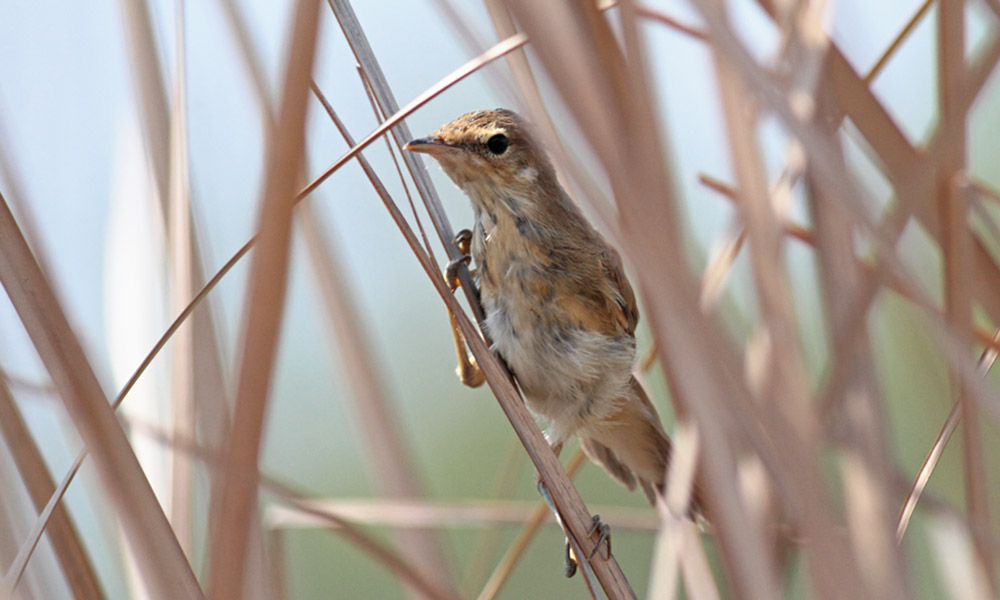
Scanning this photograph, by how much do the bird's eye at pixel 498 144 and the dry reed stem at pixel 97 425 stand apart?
1339mm

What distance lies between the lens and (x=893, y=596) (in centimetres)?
114

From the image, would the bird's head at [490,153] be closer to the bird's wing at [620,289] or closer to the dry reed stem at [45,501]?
the bird's wing at [620,289]

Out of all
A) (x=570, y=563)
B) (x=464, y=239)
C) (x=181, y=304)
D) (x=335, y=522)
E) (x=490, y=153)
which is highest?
(x=181, y=304)

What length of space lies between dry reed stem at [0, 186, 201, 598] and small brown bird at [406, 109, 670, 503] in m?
1.15

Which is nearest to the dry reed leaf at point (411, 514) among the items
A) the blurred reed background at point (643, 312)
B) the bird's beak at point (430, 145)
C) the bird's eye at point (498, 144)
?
the blurred reed background at point (643, 312)

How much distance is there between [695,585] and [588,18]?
1.01 m

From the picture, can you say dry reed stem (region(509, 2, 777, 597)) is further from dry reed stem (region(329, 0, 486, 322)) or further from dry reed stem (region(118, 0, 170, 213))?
dry reed stem (region(118, 0, 170, 213))

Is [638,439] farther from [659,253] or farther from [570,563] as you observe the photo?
[659,253]

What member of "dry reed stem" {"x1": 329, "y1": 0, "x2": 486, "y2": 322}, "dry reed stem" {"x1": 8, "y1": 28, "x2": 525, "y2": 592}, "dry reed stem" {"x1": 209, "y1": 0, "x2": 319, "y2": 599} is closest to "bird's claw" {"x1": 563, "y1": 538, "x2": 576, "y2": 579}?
"dry reed stem" {"x1": 329, "y1": 0, "x2": 486, "y2": 322}

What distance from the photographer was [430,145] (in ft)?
6.92

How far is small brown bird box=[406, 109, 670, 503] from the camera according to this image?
2.31 meters

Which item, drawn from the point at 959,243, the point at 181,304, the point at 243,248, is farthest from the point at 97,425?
the point at 959,243

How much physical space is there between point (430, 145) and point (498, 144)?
28 centimetres

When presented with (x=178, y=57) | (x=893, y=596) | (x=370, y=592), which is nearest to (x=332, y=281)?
(x=178, y=57)
